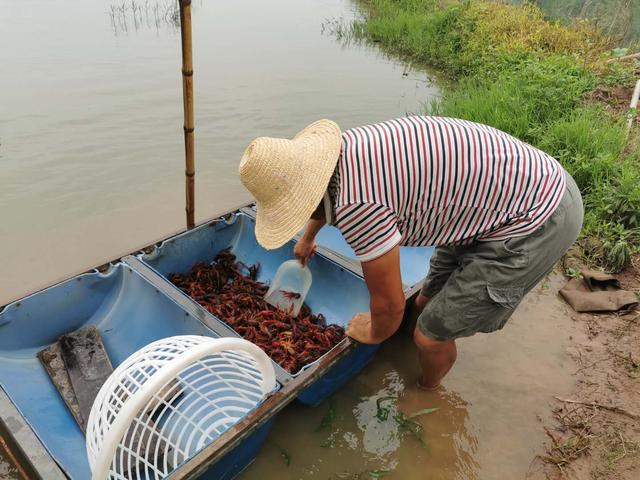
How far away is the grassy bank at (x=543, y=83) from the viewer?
411 centimetres

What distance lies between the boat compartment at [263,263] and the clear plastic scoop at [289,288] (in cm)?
19

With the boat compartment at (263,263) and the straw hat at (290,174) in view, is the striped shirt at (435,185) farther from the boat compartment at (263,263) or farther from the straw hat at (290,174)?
the boat compartment at (263,263)

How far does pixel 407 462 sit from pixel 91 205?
11.9 ft

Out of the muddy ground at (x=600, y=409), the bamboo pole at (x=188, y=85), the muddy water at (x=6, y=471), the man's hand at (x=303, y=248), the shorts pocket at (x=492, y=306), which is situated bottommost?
the muddy water at (x=6, y=471)

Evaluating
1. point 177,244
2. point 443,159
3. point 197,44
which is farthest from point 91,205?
point 197,44

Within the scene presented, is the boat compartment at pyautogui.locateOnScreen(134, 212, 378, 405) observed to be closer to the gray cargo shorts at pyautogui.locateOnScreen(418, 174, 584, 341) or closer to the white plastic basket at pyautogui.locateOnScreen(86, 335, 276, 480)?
the gray cargo shorts at pyautogui.locateOnScreen(418, 174, 584, 341)

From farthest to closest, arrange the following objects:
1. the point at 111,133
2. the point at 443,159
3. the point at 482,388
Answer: the point at 111,133
the point at 482,388
the point at 443,159

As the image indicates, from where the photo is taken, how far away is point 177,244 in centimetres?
312

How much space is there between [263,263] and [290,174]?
189cm

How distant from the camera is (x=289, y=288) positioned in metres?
3.15

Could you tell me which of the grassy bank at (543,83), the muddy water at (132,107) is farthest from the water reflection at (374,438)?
the muddy water at (132,107)

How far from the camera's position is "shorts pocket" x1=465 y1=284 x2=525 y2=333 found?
2.05m

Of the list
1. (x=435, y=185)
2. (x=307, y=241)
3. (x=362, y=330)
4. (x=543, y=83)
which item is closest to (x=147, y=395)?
(x=362, y=330)

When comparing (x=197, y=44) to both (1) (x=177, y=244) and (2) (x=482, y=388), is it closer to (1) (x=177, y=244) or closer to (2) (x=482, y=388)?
(1) (x=177, y=244)
